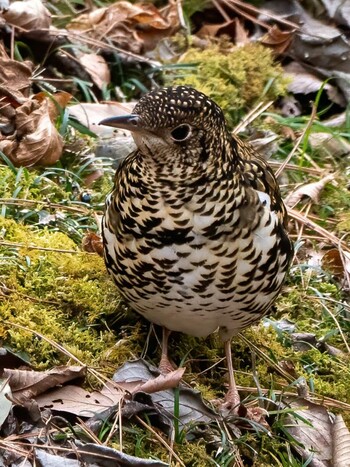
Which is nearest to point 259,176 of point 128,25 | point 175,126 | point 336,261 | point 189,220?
point 189,220

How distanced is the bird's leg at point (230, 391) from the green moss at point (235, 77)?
2425 millimetres

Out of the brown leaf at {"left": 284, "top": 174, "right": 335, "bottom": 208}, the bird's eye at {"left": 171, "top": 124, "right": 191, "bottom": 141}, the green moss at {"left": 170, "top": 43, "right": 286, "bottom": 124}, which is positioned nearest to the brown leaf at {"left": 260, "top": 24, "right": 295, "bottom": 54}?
the green moss at {"left": 170, "top": 43, "right": 286, "bottom": 124}

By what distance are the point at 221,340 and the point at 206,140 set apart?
117 cm

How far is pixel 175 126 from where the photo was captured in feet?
10.7

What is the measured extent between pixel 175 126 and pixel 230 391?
128 centimetres

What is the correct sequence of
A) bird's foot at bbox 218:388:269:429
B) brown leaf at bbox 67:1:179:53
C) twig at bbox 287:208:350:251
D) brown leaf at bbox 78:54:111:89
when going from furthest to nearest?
1. brown leaf at bbox 67:1:179:53
2. brown leaf at bbox 78:54:111:89
3. twig at bbox 287:208:350:251
4. bird's foot at bbox 218:388:269:429

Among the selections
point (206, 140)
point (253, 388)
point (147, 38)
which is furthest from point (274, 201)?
point (147, 38)

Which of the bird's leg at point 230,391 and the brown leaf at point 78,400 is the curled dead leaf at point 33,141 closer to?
the bird's leg at point 230,391

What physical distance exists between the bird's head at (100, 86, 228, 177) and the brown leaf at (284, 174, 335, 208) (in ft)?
7.56

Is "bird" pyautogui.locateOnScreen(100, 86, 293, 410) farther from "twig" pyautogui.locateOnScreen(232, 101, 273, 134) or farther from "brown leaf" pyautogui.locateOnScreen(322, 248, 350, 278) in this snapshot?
"twig" pyautogui.locateOnScreen(232, 101, 273, 134)

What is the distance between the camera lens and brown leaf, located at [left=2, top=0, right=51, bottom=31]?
19.4 feet

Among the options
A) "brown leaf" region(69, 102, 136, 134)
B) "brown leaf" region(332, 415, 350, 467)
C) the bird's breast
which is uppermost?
the bird's breast

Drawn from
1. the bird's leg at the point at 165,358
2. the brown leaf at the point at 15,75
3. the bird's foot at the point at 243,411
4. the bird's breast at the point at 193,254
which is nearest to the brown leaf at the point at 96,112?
the brown leaf at the point at 15,75

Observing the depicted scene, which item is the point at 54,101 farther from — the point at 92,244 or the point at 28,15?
the point at 92,244
